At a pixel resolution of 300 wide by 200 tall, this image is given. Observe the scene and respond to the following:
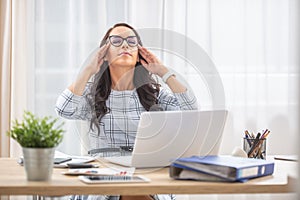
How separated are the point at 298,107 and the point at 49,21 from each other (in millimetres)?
2546

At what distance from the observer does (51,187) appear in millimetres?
1378

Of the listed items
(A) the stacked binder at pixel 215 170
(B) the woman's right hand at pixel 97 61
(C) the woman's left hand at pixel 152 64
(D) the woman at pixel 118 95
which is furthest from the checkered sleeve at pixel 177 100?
(A) the stacked binder at pixel 215 170

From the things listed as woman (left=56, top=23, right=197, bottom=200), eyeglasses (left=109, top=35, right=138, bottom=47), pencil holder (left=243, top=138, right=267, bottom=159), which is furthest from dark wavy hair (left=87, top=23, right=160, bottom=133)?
pencil holder (left=243, top=138, right=267, bottom=159)

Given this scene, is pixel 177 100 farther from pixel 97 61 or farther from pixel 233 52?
pixel 233 52

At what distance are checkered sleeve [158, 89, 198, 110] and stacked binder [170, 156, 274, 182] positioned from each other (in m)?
0.65

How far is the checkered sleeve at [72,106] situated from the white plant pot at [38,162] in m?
0.79

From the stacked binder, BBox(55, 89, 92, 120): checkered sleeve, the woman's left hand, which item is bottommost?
the stacked binder

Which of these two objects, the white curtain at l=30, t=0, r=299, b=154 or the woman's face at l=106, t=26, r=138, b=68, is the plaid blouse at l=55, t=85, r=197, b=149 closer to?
the woman's face at l=106, t=26, r=138, b=68

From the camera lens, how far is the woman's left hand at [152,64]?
7.24 feet

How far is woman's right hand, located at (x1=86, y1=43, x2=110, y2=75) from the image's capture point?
2.15 meters

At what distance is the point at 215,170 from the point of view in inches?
58.7

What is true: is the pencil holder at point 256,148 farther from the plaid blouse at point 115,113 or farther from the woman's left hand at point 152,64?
the woman's left hand at point 152,64

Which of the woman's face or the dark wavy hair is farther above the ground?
the woman's face

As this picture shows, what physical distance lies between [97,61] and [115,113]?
26 cm
